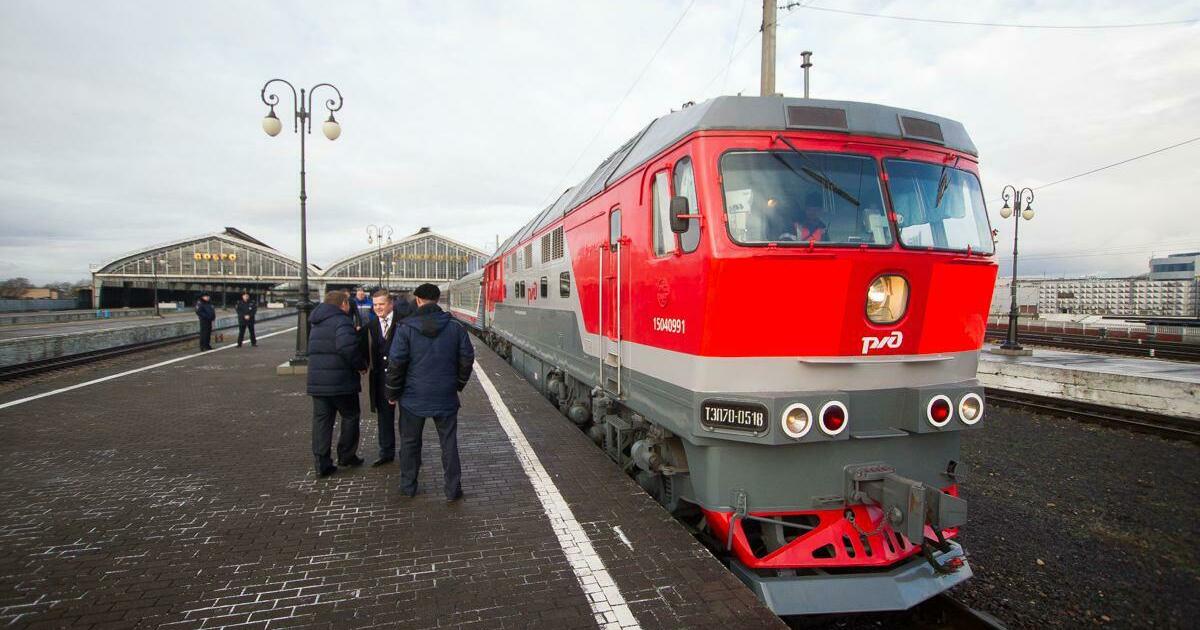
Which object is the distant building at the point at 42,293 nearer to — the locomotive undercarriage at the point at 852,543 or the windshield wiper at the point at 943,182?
the locomotive undercarriage at the point at 852,543

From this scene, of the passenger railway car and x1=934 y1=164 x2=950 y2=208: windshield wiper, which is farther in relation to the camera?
x1=934 y1=164 x2=950 y2=208: windshield wiper

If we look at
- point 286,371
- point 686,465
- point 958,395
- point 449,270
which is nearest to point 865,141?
point 958,395

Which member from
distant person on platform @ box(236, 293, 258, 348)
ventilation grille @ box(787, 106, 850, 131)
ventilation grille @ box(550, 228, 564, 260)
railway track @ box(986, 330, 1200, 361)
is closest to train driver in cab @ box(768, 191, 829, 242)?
ventilation grille @ box(787, 106, 850, 131)

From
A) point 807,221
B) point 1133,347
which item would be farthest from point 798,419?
point 1133,347

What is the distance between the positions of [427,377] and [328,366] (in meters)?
1.42

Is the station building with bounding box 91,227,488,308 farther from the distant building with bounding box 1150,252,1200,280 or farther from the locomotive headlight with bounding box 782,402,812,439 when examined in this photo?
the distant building with bounding box 1150,252,1200,280

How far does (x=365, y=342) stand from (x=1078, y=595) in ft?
23.0

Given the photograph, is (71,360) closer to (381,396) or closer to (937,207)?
(381,396)

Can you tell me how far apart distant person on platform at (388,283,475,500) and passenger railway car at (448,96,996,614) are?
1.95 meters

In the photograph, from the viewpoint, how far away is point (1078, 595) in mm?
4672

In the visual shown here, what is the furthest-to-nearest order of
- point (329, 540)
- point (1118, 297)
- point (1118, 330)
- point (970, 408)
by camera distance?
point (1118, 297) < point (1118, 330) < point (329, 540) < point (970, 408)

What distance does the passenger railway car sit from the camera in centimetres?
399

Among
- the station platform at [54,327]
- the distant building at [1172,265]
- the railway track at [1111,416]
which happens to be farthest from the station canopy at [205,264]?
the distant building at [1172,265]

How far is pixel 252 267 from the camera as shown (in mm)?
81688
